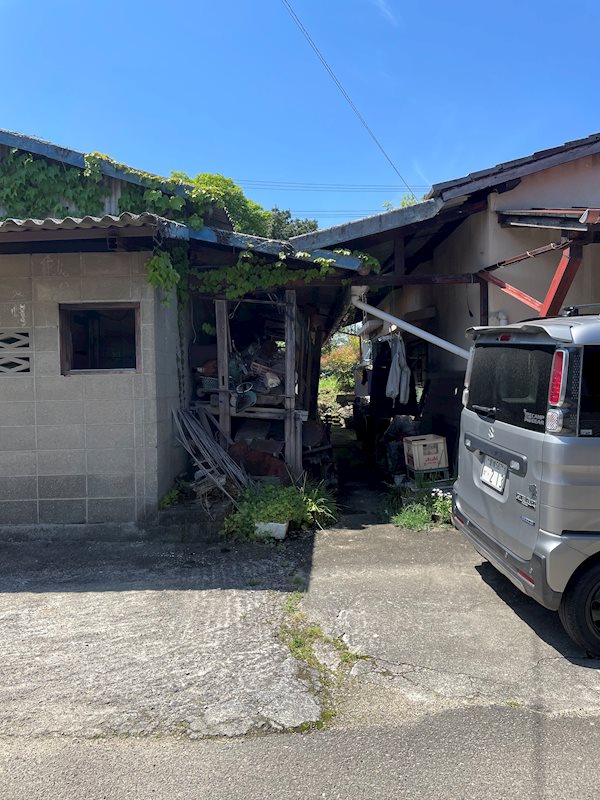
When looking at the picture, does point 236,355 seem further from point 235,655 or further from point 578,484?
point 578,484

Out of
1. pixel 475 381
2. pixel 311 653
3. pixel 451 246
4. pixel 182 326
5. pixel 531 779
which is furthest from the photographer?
pixel 451 246

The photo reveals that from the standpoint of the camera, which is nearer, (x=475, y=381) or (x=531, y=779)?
(x=531, y=779)

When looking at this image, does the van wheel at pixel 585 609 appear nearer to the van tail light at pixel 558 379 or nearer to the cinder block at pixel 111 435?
the van tail light at pixel 558 379

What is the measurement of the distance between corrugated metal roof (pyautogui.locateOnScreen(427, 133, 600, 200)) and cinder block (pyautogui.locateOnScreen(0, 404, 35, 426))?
18.0ft

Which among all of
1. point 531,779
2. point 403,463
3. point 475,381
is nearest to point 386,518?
point 403,463

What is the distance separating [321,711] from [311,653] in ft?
1.92

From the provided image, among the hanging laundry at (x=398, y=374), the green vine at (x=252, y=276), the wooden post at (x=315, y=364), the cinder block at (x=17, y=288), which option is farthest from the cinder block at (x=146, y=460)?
the wooden post at (x=315, y=364)

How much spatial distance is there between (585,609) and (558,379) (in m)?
1.47

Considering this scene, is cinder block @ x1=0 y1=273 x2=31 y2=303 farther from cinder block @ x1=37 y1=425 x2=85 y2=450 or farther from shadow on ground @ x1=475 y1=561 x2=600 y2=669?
shadow on ground @ x1=475 y1=561 x2=600 y2=669

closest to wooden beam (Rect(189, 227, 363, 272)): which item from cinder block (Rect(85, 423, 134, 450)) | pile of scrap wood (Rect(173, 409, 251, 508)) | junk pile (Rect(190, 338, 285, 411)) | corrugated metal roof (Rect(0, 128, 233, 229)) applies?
corrugated metal roof (Rect(0, 128, 233, 229))

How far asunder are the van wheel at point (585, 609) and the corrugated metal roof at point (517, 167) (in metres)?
4.90

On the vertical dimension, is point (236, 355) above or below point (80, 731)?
above

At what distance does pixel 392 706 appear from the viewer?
298cm

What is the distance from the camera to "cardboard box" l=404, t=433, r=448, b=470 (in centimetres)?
706
